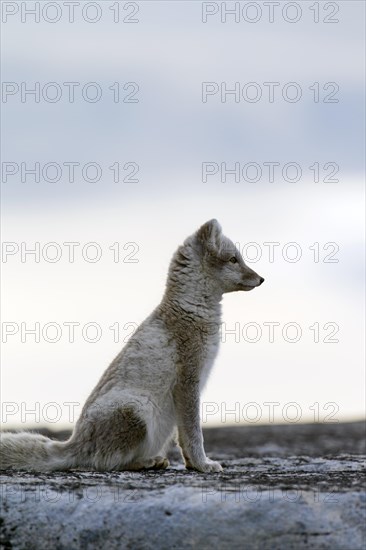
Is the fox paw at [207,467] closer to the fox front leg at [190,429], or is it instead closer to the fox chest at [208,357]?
the fox front leg at [190,429]

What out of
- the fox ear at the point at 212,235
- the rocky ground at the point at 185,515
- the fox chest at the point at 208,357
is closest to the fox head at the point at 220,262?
the fox ear at the point at 212,235

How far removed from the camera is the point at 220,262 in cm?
Answer: 865

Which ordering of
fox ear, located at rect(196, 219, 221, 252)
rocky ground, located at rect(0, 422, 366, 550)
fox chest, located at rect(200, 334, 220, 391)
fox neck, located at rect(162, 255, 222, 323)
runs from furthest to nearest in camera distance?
fox ear, located at rect(196, 219, 221, 252), fox neck, located at rect(162, 255, 222, 323), fox chest, located at rect(200, 334, 220, 391), rocky ground, located at rect(0, 422, 366, 550)

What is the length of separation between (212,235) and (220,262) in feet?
0.85

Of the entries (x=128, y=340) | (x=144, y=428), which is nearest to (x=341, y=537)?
(x=144, y=428)

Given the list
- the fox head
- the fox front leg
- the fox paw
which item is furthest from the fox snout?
the fox paw

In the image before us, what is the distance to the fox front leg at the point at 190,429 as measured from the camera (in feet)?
25.1

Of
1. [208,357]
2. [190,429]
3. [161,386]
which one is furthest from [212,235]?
[190,429]

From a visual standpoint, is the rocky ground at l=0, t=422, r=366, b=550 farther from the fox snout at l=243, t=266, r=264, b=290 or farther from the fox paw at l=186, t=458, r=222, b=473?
the fox snout at l=243, t=266, r=264, b=290

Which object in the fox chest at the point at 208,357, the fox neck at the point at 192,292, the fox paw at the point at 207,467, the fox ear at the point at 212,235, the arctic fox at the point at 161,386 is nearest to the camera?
the arctic fox at the point at 161,386

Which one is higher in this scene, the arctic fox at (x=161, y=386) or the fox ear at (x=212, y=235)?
the fox ear at (x=212, y=235)

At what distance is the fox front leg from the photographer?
766 cm

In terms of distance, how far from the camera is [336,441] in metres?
14.6

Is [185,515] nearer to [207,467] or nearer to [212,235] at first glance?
[207,467]
